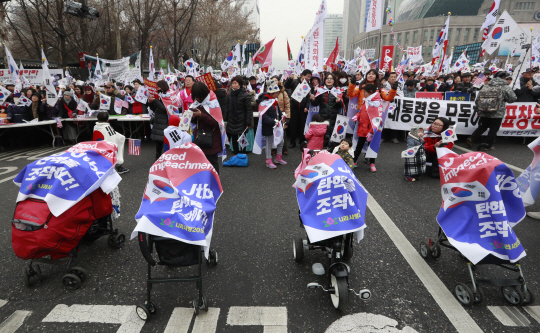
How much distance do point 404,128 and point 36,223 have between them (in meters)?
9.40

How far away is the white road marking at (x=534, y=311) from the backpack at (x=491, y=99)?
681cm

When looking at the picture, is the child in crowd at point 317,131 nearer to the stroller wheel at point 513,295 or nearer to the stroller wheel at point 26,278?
the stroller wheel at point 513,295

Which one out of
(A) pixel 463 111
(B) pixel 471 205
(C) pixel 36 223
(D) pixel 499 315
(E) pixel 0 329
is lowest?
(E) pixel 0 329

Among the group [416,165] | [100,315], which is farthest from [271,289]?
[416,165]

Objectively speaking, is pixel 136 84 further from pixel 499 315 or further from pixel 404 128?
pixel 499 315

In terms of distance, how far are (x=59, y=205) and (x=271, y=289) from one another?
2.19 metres

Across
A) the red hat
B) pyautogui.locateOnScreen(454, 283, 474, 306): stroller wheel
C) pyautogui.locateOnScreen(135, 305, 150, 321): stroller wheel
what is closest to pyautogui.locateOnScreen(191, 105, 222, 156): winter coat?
the red hat

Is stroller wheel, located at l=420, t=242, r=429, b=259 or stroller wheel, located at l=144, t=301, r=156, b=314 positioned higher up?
stroller wheel, located at l=420, t=242, r=429, b=259

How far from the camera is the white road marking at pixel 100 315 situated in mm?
2633

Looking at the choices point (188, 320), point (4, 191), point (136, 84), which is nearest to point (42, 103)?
point (136, 84)

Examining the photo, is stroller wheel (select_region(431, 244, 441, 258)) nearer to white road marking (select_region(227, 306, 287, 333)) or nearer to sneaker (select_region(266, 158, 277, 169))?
white road marking (select_region(227, 306, 287, 333))

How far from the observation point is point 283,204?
514cm

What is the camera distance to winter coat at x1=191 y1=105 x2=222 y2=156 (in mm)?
5121

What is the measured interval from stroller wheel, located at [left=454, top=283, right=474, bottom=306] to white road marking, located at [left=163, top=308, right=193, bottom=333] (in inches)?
97.1
